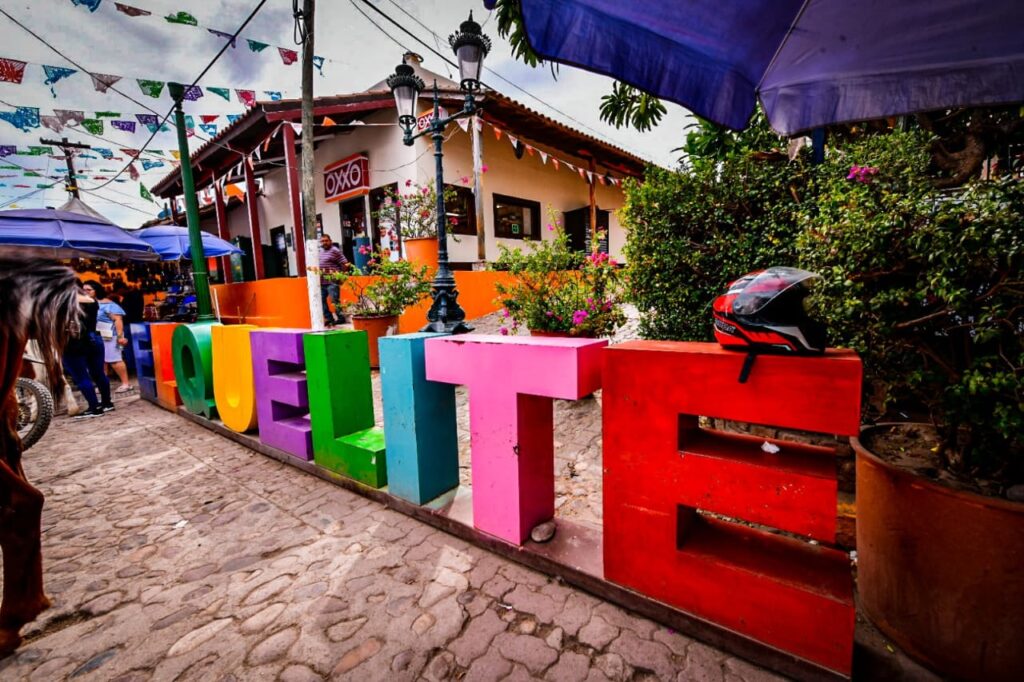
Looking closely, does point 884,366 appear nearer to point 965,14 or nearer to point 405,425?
point 965,14

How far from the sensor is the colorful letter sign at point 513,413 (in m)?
2.21

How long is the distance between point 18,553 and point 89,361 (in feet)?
19.3

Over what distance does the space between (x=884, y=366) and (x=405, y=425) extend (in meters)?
2.68

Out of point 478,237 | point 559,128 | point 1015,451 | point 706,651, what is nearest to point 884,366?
point 1015,451

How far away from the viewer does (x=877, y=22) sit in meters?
1.75

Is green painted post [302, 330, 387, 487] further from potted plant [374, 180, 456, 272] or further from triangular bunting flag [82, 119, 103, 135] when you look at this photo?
triangular bunting flag [82, 119, 103, 135]

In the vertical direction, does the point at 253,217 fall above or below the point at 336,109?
below

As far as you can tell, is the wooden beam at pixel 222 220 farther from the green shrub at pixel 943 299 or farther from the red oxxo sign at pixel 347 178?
the green shrub at pixel 943 299

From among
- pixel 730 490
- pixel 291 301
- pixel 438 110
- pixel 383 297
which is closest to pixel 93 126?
pixel 291 301

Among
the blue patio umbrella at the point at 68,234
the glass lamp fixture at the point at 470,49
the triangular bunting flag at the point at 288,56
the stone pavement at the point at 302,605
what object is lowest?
the stone pavement at the point at 302,605

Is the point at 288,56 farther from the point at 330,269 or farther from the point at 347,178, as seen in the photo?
the point at 347,178

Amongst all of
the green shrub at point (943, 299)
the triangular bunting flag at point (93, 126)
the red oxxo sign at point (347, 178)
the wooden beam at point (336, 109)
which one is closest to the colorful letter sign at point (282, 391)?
the green shrub at point (943, 299)

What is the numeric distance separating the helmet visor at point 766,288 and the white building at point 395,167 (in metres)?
6.82

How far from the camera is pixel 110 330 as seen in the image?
721 cm
